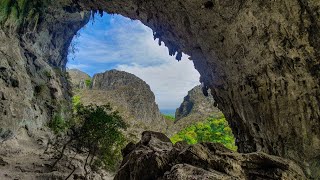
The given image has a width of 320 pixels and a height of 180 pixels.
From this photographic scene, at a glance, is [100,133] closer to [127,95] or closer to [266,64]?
[266,64]

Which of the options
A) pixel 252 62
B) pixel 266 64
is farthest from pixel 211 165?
pixel 252 62

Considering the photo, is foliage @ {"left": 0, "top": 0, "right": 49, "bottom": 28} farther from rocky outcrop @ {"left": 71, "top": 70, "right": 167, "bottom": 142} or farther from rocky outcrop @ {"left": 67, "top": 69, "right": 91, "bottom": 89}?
rocky outcrop @ {"left": 67, "top": 69, "right": 91, "bottom": 89}

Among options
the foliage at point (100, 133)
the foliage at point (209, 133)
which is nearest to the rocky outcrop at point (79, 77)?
the foliage at point (209, 133)

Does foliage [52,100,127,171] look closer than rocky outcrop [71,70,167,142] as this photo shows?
Yes

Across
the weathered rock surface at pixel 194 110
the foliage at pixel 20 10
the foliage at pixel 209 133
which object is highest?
the foliage at pixel 20 10

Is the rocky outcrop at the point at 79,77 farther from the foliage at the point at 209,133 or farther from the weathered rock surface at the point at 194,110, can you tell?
the foliage at the point at 209,133

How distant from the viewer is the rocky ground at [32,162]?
18578 millimetres

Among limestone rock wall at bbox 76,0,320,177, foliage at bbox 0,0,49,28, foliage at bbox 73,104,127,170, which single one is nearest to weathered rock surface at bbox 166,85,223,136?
foliage at bbox 0,0,49,28

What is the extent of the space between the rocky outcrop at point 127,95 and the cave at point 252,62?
24.9m

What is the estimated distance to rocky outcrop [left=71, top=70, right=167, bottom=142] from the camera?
153 ft

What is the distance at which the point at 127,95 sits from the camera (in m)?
52.1

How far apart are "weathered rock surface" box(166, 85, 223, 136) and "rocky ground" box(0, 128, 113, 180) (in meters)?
26.8

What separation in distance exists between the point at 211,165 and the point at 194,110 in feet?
167

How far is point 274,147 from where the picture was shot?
1341 centimetres
